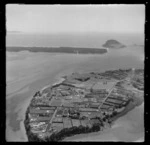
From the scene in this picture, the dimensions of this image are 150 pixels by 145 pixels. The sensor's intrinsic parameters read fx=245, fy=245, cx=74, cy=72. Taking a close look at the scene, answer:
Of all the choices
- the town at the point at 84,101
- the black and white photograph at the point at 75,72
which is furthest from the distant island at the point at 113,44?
the town at the point at 84,101

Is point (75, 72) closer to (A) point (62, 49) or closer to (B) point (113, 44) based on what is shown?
(A) point (62, 49)

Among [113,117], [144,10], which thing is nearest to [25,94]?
[113,117]

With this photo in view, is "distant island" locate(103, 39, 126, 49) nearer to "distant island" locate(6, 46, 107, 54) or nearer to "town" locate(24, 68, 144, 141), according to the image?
"distant island" locate(6, 46, 107, 54)

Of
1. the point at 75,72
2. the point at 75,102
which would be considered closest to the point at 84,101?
the point at 75,102

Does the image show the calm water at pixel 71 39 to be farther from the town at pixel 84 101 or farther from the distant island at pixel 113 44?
the town at pixel 84 101

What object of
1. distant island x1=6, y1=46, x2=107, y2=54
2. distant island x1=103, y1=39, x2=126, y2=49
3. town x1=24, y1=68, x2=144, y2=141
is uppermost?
distant island x1=103, y1=39, x2=126, y2=49

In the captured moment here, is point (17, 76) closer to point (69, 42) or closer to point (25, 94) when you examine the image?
point (25, 94)

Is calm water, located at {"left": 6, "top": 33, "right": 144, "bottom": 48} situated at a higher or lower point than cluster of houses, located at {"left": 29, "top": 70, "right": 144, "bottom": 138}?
higher

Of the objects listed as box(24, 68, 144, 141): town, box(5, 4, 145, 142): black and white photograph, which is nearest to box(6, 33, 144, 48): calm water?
box(5, 4, 145, 142): black and white photograph
